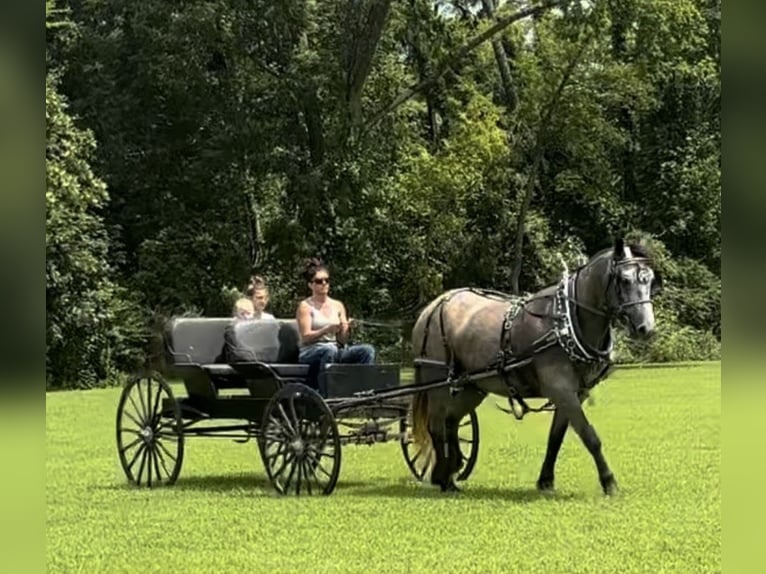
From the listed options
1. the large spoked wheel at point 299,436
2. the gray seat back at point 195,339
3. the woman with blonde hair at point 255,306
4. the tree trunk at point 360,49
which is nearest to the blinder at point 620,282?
the large spoked wheel at point 299,436

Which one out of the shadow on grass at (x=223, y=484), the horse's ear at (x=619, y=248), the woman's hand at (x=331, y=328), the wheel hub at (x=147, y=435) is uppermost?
the horse's ear at (x=619, y=248)

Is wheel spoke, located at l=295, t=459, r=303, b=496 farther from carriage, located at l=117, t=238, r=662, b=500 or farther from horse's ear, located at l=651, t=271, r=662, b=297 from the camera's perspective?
horse's ear, located at l=651, t=271, r=662, b=297

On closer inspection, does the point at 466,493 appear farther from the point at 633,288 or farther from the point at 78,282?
the point at 78,282

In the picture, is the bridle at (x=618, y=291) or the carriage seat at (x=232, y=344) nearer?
the bridle at (x=618, y=291)

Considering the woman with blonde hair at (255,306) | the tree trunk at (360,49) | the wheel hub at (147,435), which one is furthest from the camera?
the tree trunk at (360,49)

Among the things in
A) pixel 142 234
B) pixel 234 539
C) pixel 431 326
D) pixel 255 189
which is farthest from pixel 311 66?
pixel 234 539

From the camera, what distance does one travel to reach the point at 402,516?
6.31 meters

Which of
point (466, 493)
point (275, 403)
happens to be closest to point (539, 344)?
point (466, 493)

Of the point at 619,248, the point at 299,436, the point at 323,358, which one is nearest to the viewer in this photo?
the point at 619,248

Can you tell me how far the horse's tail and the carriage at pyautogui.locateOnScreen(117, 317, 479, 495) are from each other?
6cm

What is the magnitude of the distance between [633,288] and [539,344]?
73 centimetres

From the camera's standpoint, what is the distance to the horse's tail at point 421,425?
7.37m

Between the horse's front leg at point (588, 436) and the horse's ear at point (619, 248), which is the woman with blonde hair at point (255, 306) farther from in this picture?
the horse's ear at point (619, 248)
